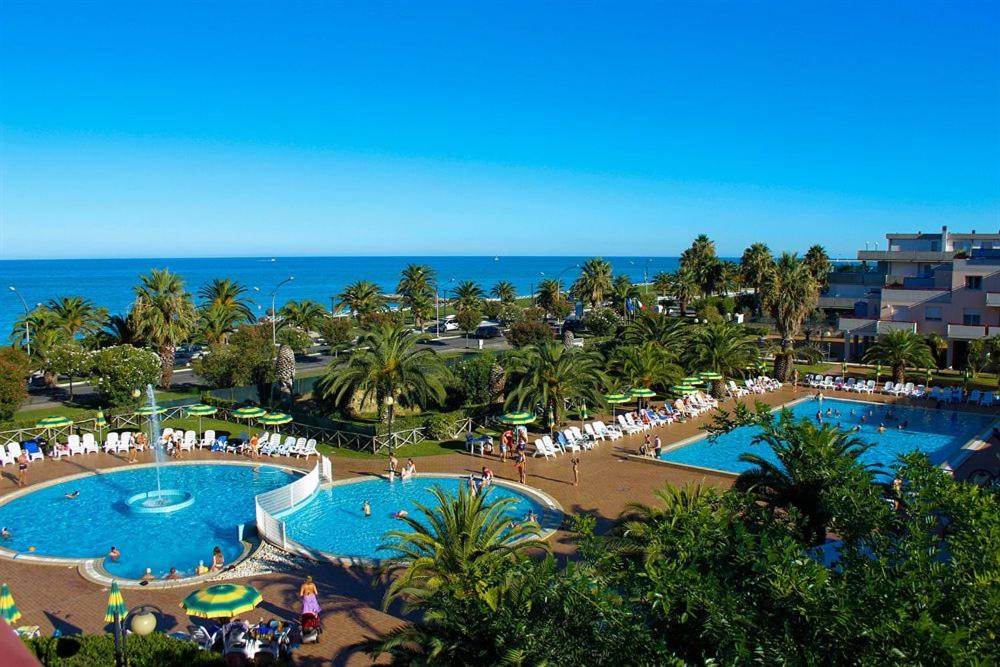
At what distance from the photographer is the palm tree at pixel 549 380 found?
106 ft

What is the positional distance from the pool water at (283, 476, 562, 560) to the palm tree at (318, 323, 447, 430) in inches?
227

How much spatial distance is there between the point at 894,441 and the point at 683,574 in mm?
29978

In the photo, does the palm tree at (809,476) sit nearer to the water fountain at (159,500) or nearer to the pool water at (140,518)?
the pool water at (140,518)

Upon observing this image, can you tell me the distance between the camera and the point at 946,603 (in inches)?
287

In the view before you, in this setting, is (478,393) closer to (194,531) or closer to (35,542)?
(194,531)

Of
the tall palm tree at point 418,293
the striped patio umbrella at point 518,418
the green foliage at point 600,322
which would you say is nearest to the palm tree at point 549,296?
the tall palm tree at point 418,293

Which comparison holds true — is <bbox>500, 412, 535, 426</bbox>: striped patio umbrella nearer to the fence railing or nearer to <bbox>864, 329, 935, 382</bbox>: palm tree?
the fence railing

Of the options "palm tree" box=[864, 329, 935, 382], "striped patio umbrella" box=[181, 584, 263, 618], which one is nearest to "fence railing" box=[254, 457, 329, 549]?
"striped patio umbrella" box=[181, 584, 263, 618]

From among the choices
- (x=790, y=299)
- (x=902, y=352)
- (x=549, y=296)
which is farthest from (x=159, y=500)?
(x=549, y=296)

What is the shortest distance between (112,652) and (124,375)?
23.7 meters

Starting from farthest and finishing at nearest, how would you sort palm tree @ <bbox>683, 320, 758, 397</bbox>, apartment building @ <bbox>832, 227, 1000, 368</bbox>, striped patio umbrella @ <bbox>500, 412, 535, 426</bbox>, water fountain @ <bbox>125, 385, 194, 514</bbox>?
apartment building @ <bbox>832, 227, 1000, 368</bbox>, palm tree @ <bbox>683, 320, 758, 397</bbox>, striped patio umbrella @ <bbox>500, 412, 535, 426</bbox>, water fountain @ <bbox>125, 385, 194, 514</bbox>

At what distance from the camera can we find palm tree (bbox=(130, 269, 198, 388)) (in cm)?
4262

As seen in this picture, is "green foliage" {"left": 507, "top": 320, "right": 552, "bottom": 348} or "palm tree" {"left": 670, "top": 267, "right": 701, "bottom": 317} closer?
"green foliage" {"left": 507, "top": 320, "right": 552, "bottom": 348}

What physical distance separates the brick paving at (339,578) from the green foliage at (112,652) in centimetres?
217
